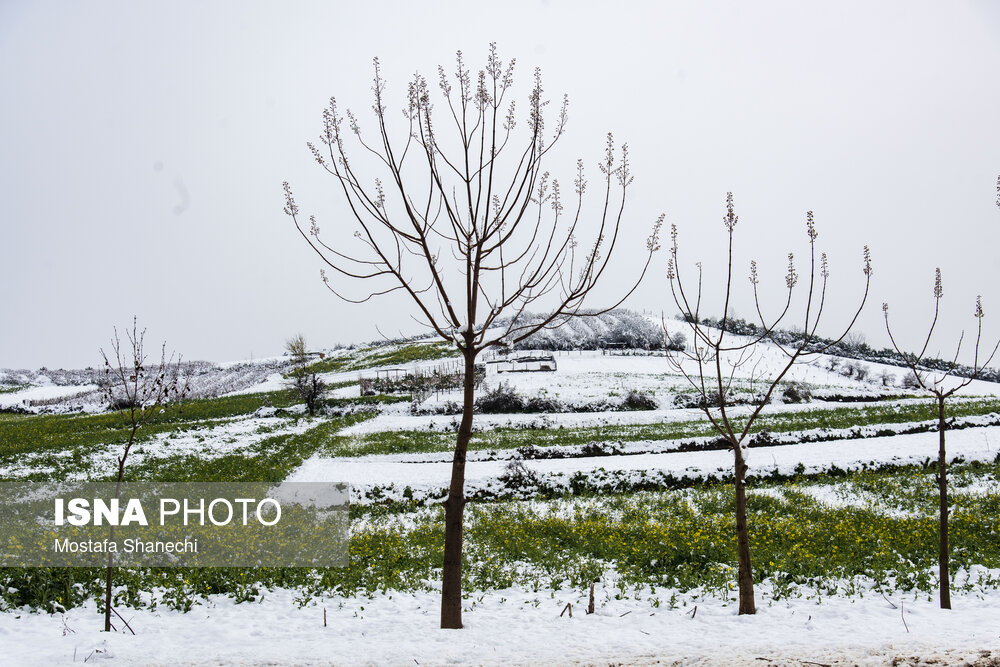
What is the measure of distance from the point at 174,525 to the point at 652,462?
49.1 ft

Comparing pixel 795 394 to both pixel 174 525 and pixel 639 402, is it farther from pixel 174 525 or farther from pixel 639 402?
pixel 174 525

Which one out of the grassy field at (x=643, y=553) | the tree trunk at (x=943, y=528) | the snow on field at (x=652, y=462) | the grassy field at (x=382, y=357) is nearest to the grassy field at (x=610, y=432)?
the snow on field at (x=652, y=462)

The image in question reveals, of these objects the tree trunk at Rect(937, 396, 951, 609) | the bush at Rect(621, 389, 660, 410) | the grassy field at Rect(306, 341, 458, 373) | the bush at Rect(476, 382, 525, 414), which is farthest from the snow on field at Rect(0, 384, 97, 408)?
the tree trunk at Rect(937, 396, 951, 609)

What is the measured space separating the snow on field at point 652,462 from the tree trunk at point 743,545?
34.5 ft

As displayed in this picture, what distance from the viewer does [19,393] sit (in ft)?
189

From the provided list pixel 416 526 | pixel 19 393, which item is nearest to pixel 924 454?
pixel 416 526

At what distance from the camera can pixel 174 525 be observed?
11664 mm

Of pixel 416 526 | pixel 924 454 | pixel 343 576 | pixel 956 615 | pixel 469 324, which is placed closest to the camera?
pixel 469 324

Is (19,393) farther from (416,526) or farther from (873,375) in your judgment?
(873,375)

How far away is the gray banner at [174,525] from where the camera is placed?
9062 millimetres

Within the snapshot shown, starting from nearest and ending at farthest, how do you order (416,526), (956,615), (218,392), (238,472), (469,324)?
1. (469,324)
2. (956,615)
3. (416,526)
4. (238,472)
5. (218,392)

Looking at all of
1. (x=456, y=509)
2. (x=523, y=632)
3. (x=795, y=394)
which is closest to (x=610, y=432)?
(x=795, y=394)

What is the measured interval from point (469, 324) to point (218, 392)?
59.7 metres

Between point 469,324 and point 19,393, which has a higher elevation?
point 469,324
